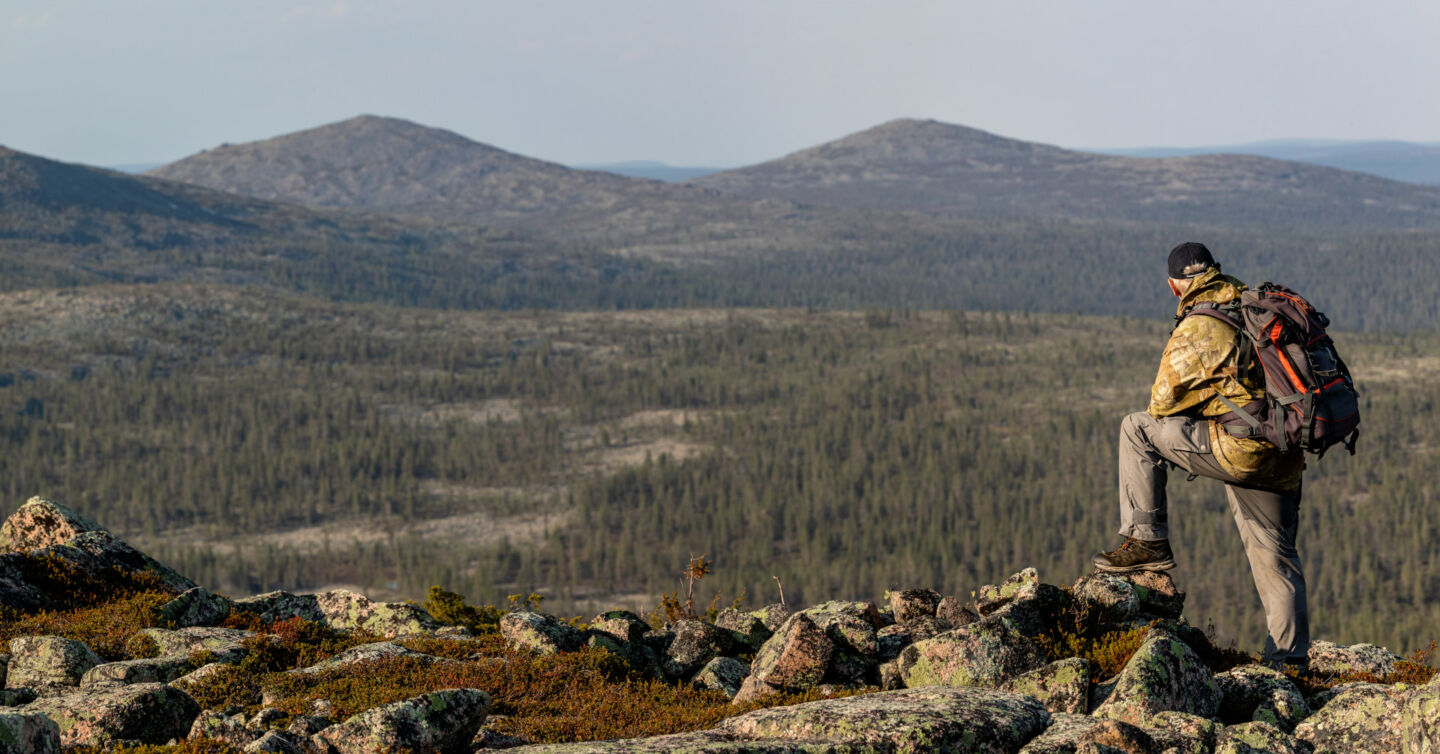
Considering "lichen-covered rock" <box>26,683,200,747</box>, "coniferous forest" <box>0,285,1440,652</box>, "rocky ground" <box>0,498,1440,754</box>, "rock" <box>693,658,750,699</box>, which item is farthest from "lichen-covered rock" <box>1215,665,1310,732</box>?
"coniferous forest" <box>0,285,1440,652</box>

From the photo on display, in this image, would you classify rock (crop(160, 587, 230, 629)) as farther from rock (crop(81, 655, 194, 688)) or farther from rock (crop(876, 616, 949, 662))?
rock (crop(876, 616, 949, 662))

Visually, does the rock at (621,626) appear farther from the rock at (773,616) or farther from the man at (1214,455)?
the man at (1214,455)

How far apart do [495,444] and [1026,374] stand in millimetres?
68172

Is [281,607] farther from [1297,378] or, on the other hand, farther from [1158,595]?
[1297,378]

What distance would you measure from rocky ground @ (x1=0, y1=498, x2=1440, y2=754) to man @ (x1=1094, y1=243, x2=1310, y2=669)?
2.54ft

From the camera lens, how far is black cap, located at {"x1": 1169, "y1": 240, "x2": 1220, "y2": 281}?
12.6 m

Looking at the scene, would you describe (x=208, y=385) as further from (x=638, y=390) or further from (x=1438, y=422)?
(x=1438, y=422)

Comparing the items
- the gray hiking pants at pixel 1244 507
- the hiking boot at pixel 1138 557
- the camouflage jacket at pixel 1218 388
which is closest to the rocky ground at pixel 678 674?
the hiking boot at pixel 1138 557

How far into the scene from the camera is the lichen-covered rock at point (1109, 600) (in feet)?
43.5

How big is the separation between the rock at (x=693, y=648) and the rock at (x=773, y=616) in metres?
1.58

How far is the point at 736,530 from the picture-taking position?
11488cm

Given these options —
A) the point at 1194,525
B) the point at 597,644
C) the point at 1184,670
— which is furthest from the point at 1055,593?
the point at 1194,525

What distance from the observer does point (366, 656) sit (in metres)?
12.9

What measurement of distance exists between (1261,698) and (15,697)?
1175 centimetres
